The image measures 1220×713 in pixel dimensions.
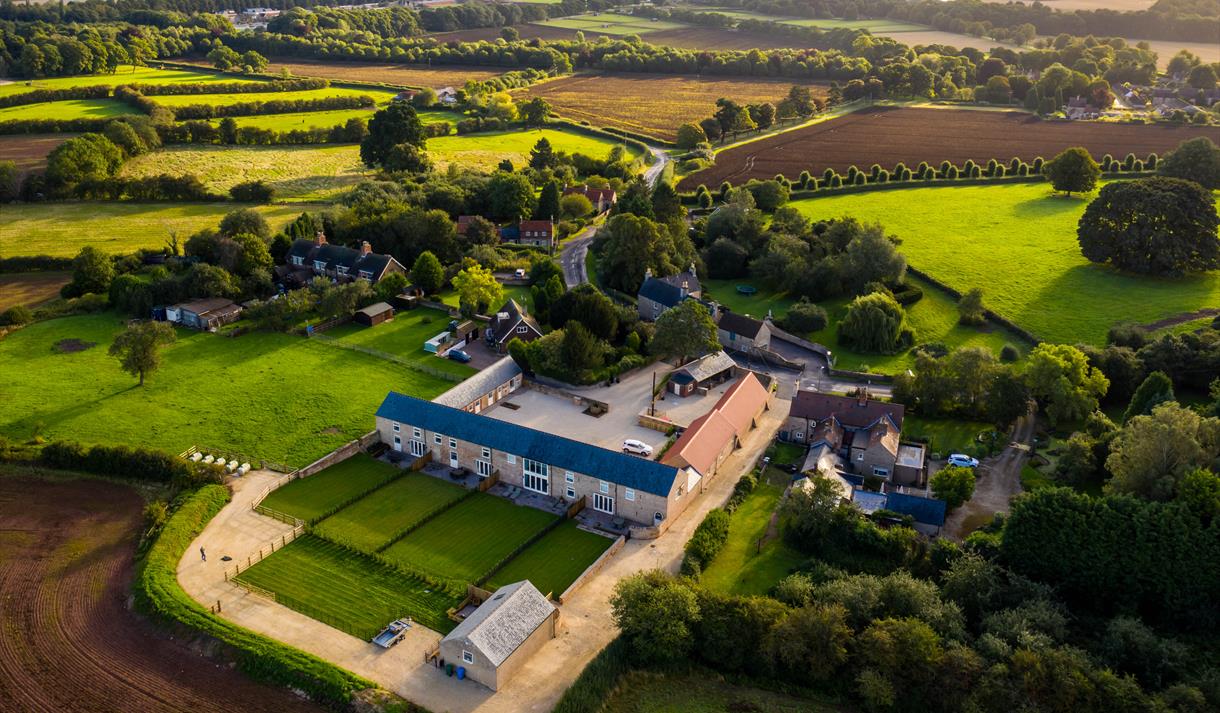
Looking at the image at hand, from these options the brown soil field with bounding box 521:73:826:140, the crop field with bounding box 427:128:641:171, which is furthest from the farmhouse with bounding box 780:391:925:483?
the brown soil field with bounding box 521:73:826:140

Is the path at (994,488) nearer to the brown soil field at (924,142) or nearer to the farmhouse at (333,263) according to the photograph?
the farmhouse at (333,263)

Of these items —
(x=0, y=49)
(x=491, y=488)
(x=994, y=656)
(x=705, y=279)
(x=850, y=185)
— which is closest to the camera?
(x=994, y=656)

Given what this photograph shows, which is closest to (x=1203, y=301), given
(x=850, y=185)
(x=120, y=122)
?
(x=850, y=185)

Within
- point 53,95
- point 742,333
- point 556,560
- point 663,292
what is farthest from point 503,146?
point 556,560

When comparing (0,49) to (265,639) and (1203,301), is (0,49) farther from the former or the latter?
(1203,301)

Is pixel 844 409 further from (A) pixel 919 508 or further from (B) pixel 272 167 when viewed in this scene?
(B) pixel 272 167

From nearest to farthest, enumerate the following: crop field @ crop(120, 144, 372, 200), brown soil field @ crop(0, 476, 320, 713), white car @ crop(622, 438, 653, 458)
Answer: brown soil field @ crop(0, 476, 320, 713)
white car @ crop(622, 438, 653, 458)
crop field @ crop(120, 144, 372, 200)

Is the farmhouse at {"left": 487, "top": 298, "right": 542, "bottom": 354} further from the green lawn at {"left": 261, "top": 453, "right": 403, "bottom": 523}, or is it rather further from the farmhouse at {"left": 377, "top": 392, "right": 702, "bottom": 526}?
the green lawn at {"left": 261, "top": 453, "right": 403, "bottom": 523}
